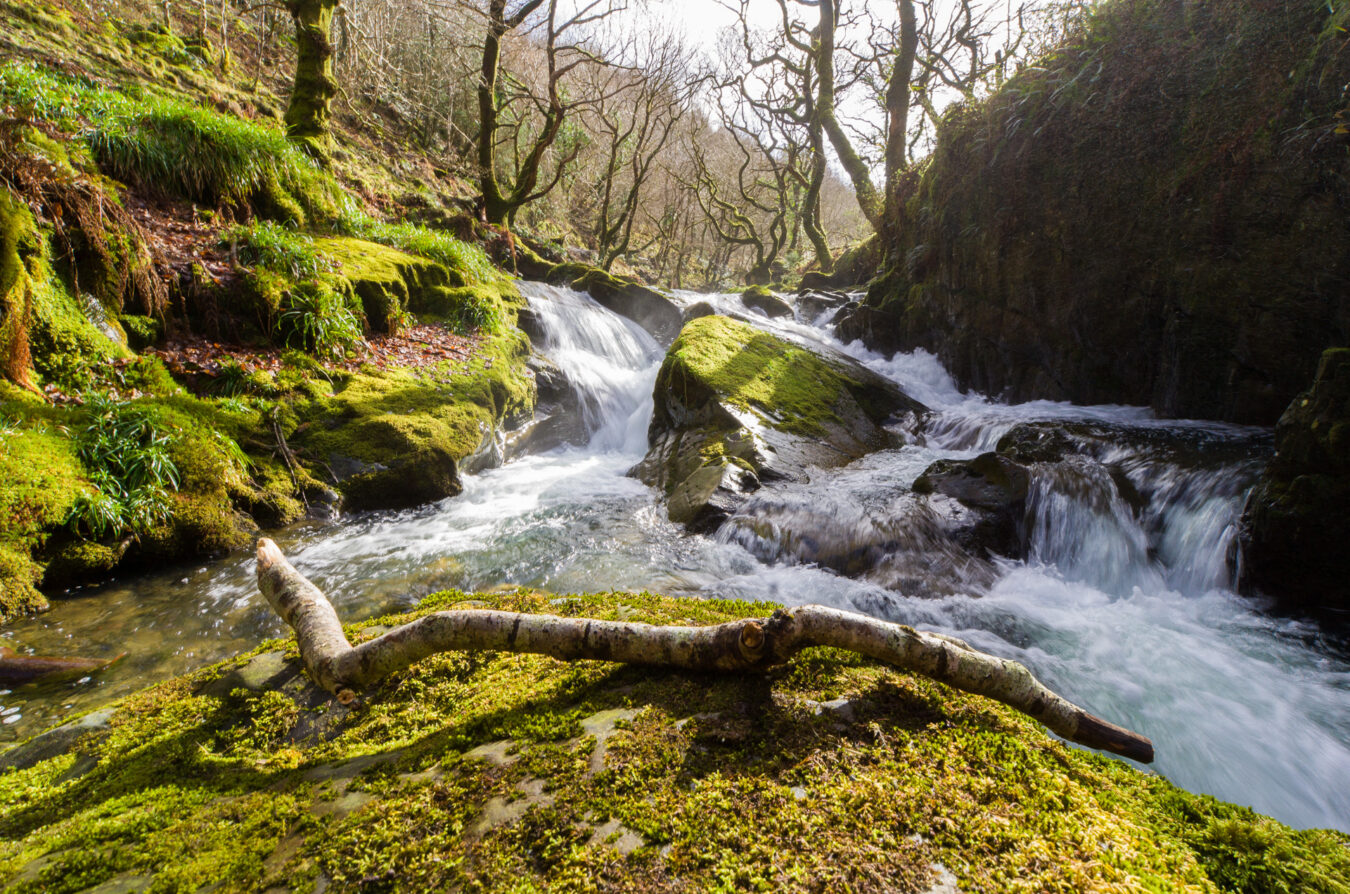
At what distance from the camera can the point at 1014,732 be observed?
1628mm

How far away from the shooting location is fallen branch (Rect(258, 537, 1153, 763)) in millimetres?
1618

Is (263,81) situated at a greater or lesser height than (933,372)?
greater

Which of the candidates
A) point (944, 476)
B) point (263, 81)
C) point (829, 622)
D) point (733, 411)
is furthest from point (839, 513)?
point (263, 81)

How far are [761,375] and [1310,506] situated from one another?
18.1 ft

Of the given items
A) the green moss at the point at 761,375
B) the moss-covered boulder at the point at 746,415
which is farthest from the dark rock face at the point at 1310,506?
the green moss at the point at 761,375

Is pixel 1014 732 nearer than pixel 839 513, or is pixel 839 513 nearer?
pixel 1014 732

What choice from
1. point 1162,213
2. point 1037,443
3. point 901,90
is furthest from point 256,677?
point 901,90

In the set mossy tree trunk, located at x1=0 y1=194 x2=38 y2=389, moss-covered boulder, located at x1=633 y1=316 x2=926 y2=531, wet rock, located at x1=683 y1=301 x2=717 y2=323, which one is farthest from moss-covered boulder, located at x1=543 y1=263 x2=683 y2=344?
mossy tree trunk, located at x1=0 y1=194 x2=38 y2=389

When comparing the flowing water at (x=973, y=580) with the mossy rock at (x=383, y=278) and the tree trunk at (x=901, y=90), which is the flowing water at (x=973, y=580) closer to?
the mossy rock at (x=383, y=278)

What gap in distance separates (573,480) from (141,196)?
5945 mm

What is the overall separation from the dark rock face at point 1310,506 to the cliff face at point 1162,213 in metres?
2.24

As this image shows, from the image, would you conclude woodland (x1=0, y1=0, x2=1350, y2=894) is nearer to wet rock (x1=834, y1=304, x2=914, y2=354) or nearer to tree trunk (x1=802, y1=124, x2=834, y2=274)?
wet rock (x1=834, y1=304, x2=914, y2=354)

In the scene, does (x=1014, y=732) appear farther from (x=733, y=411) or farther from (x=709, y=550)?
(x=733, y=411)

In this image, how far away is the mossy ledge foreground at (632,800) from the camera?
119 centimetres
